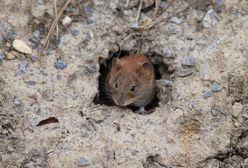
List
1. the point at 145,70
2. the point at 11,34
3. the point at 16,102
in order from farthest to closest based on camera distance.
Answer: the point at 145,70
the point at 11,34
the point at 16,102

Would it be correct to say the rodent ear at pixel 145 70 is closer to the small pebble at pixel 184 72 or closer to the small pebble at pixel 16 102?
Result: the small pebble at pixel 184 72

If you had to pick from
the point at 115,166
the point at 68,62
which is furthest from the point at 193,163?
the point at 68,62

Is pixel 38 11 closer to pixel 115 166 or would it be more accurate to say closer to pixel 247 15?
pixel 115 166

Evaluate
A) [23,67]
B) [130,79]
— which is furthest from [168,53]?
[23,67]

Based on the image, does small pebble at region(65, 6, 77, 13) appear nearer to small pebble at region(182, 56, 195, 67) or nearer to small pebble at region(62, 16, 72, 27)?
small pebble at region(62, 16, 72, 27)

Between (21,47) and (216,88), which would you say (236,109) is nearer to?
(216,88)

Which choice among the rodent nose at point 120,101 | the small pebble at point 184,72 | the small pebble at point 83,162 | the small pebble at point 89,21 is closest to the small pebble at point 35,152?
the small pebble at point 83,162

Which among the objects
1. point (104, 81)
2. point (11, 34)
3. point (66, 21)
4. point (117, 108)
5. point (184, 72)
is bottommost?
point (117, 108)
